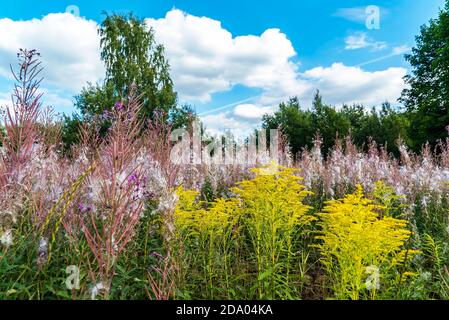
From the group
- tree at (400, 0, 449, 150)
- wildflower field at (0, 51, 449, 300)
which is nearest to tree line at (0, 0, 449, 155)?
tree at (400, 0, 449, 150)

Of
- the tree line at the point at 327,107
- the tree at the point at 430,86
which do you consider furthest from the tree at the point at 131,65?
the tree at the point at 430,86

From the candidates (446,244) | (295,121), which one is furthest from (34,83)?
(295,121)

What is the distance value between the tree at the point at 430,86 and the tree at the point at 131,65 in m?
21.0

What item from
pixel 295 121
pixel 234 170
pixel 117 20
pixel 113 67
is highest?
pixel 117 20

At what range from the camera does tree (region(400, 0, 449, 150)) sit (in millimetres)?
26344

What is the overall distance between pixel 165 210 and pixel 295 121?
113 ft

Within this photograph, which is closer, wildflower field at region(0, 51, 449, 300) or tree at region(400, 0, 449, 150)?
wildflower field at region(0, 51, 449, 300)

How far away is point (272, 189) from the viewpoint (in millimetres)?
4176

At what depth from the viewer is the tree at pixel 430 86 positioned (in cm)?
2634

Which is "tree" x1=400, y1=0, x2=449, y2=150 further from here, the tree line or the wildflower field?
the wildflower field

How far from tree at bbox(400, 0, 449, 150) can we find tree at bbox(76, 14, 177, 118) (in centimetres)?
2104

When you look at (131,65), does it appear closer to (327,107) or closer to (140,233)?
(327,107)

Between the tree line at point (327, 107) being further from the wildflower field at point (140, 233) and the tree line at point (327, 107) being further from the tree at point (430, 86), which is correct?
the wildflower field at point (140, 233)
